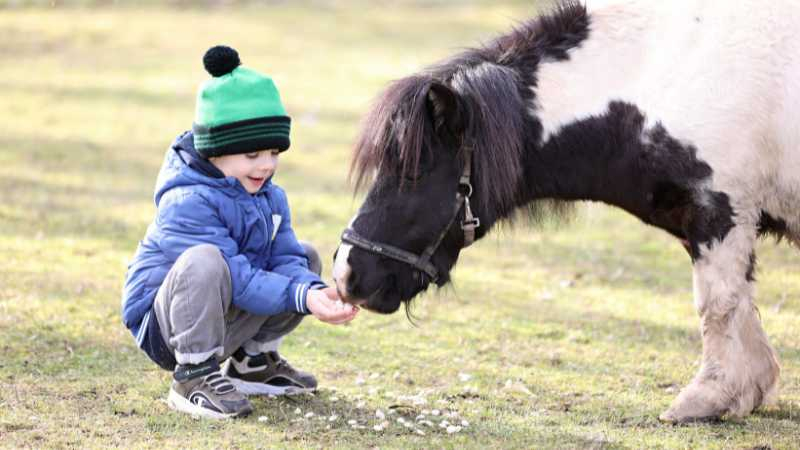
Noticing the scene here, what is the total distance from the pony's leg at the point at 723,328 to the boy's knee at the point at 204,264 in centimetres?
188

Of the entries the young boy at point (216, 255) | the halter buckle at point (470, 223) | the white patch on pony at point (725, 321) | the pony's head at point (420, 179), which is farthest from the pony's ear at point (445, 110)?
the white patch on pony at point (725, 321)

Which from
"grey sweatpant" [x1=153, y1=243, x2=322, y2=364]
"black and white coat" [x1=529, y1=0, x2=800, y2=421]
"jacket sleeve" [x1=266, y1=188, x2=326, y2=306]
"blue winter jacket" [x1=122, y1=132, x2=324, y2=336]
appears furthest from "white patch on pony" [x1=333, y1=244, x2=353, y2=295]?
"black and white coat" [x1=529, y1=0, x2=800, y2=421]

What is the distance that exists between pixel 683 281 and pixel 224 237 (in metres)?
3.86

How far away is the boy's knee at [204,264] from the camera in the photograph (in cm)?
412

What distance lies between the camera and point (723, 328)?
4301 mm

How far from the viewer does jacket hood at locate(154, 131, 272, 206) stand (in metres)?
4.29

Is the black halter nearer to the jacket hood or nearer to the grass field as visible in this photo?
the jacket hood

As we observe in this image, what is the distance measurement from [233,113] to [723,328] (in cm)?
213

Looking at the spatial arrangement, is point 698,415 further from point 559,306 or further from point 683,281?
Result: point 683,281

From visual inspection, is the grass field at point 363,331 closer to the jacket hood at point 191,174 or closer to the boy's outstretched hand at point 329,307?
the boy's outstretched hand at point 329,307

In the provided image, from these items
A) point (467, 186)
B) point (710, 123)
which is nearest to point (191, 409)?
point (467, 186)

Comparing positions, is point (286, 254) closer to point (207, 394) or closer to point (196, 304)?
point (196, 304)

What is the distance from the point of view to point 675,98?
4.24m

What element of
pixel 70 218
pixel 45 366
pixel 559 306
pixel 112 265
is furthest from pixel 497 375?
pixel 70 218
